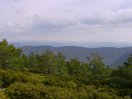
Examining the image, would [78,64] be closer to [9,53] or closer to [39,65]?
[39,65]

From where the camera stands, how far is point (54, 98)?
17.3 metres

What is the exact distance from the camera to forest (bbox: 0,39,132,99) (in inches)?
709

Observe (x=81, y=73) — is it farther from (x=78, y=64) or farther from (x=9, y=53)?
(x=9, y=53)

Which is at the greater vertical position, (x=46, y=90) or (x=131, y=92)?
(x=46, y=90)

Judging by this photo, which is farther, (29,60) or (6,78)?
(29,60)

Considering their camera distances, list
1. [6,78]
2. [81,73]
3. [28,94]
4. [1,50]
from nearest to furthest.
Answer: [28,94] < [6,78] < [1,50] < [81,73]

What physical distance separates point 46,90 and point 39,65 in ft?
152

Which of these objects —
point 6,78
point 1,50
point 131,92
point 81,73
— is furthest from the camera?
point 81,73

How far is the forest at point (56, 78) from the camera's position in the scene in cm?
1800

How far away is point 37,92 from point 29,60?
155ft

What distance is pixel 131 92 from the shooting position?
95.9ft

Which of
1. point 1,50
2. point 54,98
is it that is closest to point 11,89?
point 54,98

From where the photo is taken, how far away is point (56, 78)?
3114 cm

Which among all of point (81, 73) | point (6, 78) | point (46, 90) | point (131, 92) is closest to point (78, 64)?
point (81, 73)
